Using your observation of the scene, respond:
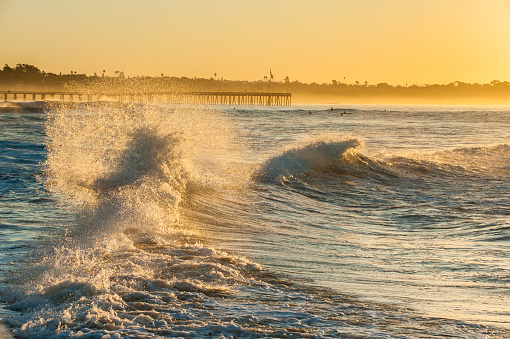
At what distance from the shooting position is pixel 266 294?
6.68m

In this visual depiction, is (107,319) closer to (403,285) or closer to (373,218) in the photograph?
(403,285)

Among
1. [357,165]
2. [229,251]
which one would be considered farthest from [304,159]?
[229,251]

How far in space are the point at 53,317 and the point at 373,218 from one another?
8916 millimetres

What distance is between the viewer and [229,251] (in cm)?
887

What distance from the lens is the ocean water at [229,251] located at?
227 inches

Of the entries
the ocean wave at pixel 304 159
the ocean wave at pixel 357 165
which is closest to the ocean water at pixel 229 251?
the ocean wave at pixel 304 159

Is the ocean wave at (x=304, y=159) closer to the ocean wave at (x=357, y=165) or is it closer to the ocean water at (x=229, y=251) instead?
the ocean wave at (x=357, y=165)

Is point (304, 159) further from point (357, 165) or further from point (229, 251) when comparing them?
point (229, 251)

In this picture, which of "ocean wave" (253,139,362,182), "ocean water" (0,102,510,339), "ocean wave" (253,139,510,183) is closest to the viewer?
"ocean water" (0,102,510,339)

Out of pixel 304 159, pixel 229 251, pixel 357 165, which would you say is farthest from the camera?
pixel 357 165

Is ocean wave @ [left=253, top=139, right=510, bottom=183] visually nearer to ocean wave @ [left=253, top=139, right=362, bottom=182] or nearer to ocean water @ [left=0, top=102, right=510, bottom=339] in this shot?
ocean wave @ [left=253, top=139, right=362, bottom=182]

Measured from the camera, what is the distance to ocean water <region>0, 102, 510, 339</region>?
577cm

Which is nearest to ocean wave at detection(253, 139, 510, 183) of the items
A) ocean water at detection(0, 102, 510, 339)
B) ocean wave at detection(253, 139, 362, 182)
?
ocean wave at detection(253, 139, 362, 182)

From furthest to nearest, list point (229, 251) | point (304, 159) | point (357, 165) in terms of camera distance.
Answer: point (357, 165), point (304, 159), point (229, 251)
